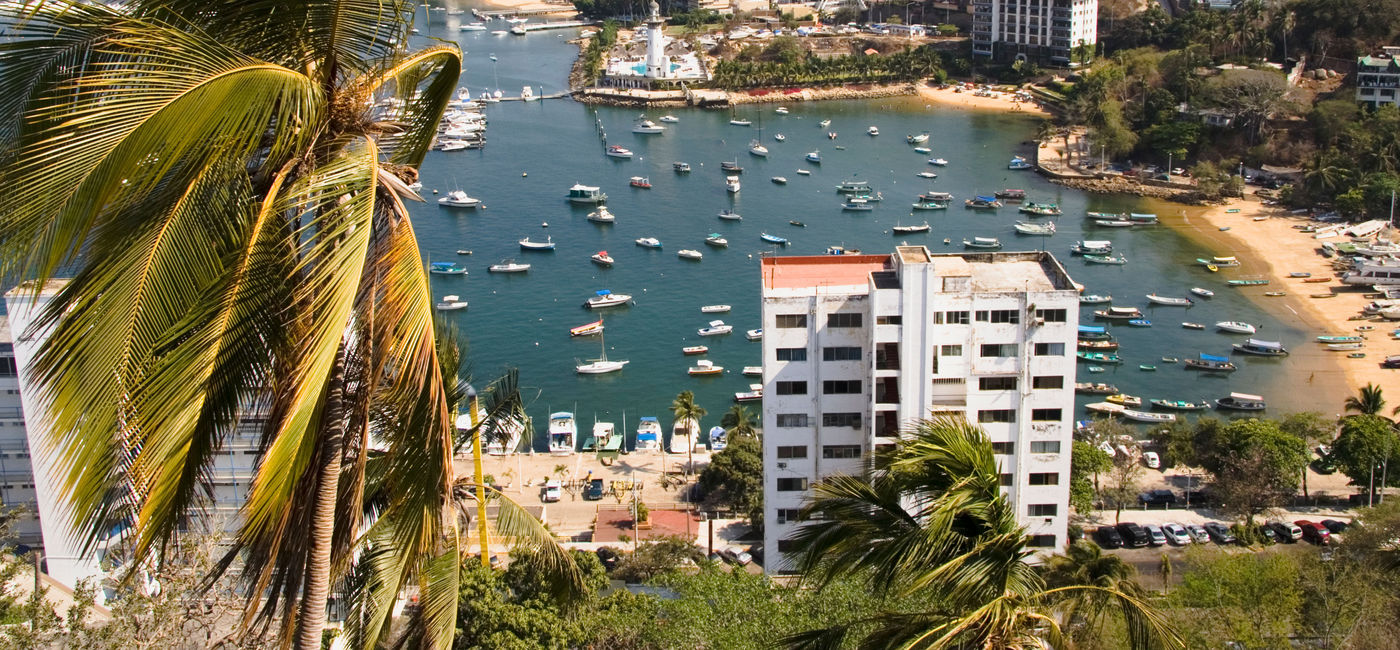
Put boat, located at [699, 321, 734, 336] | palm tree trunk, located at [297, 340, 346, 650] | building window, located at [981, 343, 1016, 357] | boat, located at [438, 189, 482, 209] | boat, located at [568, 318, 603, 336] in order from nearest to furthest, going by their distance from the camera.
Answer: palm tree trunk, located at [297, 340, 346, 650] < building window, located at [981, 343, 1016, 357] < boat, located at [699, 321, 734, 336] < boat, located at [568, 318, 603, 336] < boat, located at [438, 189, 482, 209]

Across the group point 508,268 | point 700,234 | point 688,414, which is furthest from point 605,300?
point 688,414

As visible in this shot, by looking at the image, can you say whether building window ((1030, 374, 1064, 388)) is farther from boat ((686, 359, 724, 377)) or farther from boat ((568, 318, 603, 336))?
boat ((568, 318, 603, 336))

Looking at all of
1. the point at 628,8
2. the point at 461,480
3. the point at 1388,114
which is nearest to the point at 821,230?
the point at 1388,114

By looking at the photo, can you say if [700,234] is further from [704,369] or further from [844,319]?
[844,319]

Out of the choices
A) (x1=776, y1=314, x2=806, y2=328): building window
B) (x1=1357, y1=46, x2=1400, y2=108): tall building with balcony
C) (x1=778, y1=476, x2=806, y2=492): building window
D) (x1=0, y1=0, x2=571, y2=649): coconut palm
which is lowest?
(x1=778, y1=476, x2=806, y2=492): building window

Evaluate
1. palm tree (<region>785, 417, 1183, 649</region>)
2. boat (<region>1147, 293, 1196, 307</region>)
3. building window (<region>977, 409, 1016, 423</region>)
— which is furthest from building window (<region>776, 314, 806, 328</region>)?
boat (<region>1147, 293, 1196, 307</region>)

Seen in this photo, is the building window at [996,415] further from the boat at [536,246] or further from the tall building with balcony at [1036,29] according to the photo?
the tall building with balcony at [1036,29]

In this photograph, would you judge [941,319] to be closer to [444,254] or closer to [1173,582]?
[1173,582]
